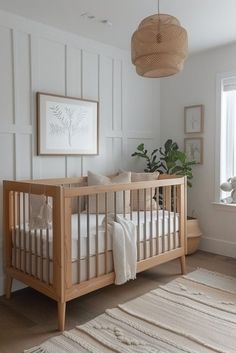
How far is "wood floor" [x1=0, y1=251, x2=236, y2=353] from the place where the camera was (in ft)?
6.79

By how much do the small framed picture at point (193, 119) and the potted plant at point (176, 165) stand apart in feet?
0.85

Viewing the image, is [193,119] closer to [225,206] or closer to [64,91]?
[225,206]

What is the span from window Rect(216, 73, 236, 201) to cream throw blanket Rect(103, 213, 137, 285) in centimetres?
166

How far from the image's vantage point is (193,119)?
13.0ft

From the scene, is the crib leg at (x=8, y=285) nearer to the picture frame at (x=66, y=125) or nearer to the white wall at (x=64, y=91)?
the white wall at (x=64, y=91)

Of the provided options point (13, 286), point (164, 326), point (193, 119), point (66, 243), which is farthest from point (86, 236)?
point (193, 119)

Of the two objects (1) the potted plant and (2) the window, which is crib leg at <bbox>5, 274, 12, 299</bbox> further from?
(2) the window

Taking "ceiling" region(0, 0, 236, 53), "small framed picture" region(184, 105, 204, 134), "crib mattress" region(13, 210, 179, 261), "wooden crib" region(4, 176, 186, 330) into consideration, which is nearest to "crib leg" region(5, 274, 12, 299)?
"wooden crib" region(4, 176, 186, 330)

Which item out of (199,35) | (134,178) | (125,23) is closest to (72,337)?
(134,178)

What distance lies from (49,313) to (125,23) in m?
2.54

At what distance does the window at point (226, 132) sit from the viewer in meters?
3.71

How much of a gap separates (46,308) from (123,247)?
75 centimetres

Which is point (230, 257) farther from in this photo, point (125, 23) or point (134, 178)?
point (125, 23)

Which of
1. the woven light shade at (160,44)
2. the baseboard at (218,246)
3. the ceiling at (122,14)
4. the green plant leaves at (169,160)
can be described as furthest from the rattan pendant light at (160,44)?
the baseboard at (218,246)
